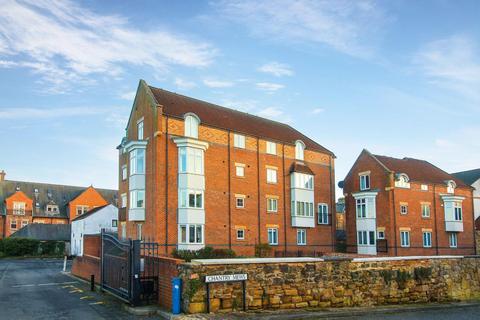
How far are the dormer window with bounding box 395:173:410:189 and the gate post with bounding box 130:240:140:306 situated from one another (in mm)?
30068

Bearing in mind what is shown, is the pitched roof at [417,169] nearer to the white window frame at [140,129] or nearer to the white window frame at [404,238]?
the white window frame at [404,238]

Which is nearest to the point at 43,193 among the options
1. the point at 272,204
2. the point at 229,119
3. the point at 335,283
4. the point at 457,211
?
the point at 229,119

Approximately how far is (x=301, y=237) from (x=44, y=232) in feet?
125

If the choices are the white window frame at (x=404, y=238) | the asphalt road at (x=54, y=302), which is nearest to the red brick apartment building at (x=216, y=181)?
the white window frame at (x=404, y=238)

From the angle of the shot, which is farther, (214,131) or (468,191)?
(468,191)

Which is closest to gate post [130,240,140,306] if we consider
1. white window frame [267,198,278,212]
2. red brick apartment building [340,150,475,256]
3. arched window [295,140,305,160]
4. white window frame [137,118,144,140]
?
white window frame [137,118,144,140]

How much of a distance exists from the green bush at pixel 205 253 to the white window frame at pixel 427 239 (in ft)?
66.4

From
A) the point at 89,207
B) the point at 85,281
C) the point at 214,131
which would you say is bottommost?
the point at 85,281

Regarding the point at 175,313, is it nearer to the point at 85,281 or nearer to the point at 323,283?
the point at 323,283

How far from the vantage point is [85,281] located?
25.5 m

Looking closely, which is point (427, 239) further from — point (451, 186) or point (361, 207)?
point (361, 207)

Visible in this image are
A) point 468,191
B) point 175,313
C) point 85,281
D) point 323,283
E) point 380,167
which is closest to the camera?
point 175,313

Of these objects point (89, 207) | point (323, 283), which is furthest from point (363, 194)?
point (89, 207)

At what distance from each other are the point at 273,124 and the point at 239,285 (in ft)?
93.3
